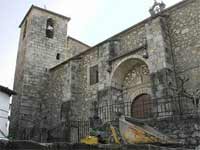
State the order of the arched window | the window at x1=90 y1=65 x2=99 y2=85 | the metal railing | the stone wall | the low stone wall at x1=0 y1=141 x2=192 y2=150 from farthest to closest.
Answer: the stone wall, the arched window, the window at x1=90 y1=65 x2=99 y2=85, the metal railing, the low stone wall at x1=0 y1=141 x2=192 y2=150

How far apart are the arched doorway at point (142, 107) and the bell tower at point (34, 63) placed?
6.21m

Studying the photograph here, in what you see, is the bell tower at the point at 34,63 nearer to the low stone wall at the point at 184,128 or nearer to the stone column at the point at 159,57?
the stone column at the point at 159,57

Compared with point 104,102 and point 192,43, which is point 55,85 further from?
point 192,43

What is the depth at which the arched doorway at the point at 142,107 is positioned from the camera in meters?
10.8

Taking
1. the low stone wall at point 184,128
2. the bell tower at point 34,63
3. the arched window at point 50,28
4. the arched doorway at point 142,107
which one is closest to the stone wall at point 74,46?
the bell tower at point 34,63

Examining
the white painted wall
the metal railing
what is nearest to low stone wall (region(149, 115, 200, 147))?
the metal railing

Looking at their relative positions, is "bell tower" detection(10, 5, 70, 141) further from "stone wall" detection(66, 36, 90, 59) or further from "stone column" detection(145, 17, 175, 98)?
"stone column" detection(145, 17, 175, 98)

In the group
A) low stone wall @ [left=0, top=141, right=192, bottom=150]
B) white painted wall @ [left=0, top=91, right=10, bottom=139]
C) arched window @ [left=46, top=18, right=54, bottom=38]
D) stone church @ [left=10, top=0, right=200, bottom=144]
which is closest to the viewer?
low stone wall @ [left=0, top=141, right=192, bottom=150]

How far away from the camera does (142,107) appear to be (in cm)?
1115

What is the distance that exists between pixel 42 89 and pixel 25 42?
4.19 meters

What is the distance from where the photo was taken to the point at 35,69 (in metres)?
17.6

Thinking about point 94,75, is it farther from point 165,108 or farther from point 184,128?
point 184,128

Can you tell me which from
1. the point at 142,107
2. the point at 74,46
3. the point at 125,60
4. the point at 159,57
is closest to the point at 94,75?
the point at 125,60

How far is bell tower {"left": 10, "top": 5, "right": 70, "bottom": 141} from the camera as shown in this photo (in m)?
15.9
